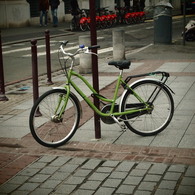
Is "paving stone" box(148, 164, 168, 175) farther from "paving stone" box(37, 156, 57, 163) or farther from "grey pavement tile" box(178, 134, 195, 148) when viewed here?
"paving stone" box(37, 156, 57, 163)

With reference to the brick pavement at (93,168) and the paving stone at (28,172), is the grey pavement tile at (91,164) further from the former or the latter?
the paving stone at (28,172)

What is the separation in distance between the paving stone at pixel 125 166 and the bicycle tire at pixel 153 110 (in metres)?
1.04

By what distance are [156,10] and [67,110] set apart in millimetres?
12457

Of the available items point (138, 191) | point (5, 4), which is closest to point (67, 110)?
point (138, 191)

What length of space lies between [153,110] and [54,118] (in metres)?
1.37

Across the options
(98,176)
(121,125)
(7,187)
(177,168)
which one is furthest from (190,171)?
(7,187)

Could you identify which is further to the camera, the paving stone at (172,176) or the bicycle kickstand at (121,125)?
the bicycle kickstand at (121,125)

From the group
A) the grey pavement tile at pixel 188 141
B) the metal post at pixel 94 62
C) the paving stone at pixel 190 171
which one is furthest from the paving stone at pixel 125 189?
the metal post at pixel 94 62

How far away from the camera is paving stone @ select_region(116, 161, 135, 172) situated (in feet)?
18.9

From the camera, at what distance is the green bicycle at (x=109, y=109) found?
666 cm

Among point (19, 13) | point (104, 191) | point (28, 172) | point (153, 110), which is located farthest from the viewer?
point (19, 13)

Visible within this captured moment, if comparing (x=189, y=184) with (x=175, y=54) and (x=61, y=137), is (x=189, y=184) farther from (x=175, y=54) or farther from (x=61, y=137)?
(x=175, y=54)

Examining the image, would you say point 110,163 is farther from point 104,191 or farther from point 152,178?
point 104,191

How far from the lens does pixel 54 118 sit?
22.1 feet
